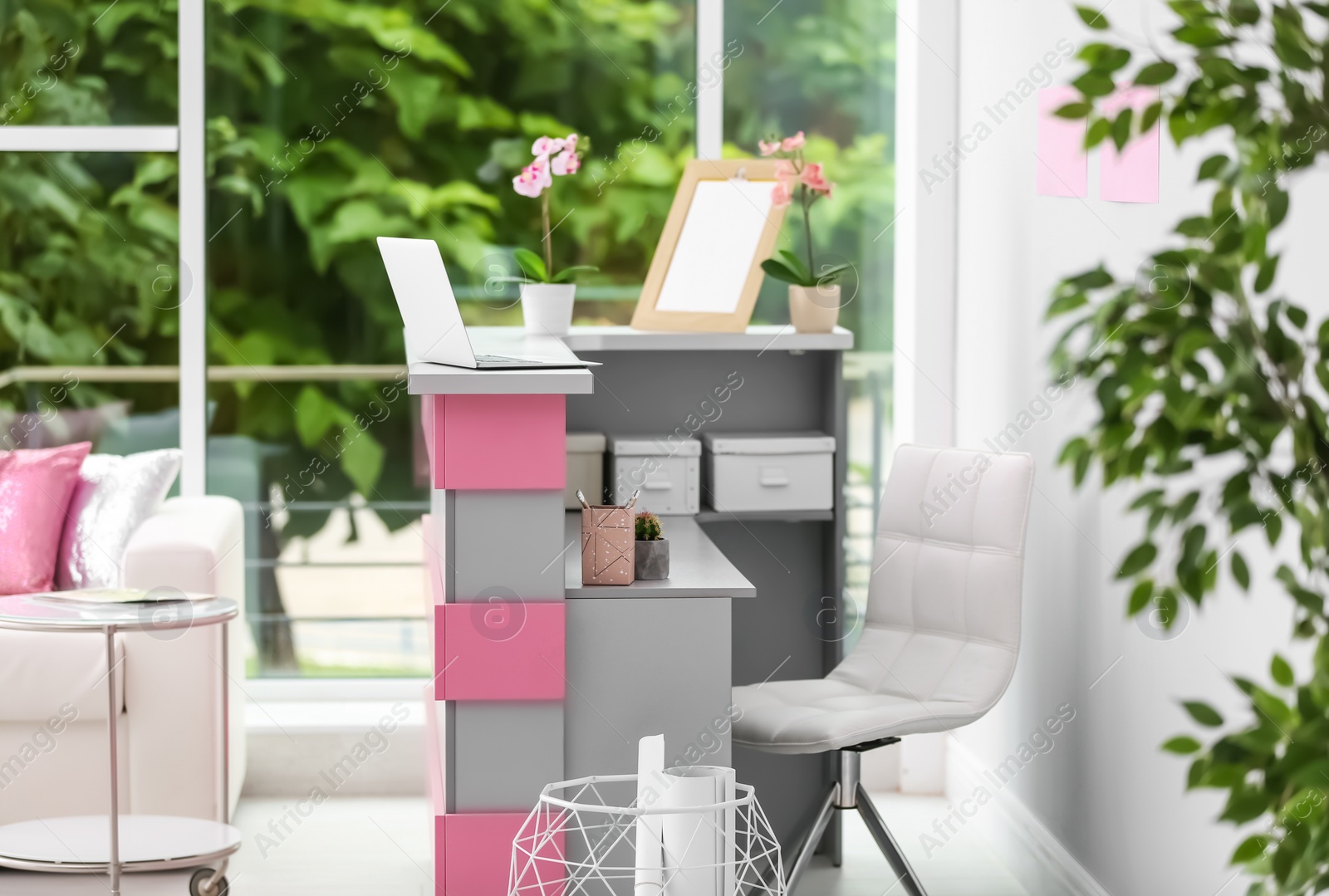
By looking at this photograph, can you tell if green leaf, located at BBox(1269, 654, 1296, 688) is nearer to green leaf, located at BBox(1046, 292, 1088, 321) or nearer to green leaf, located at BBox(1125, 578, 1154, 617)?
green leaf, located at BBox(1125, 578, 1154, 617)

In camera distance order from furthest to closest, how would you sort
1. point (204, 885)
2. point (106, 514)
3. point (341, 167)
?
point (341, 167)
point (106, 514)
point (204, 885)

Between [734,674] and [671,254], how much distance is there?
936 mm

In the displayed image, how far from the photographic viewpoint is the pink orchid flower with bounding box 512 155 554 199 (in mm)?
2930

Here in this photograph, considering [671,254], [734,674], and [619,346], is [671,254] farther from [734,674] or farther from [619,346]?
[734,674]

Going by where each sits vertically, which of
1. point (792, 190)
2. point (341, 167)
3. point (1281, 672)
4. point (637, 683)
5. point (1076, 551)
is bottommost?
point (637, 683)

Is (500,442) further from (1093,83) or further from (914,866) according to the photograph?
(914,866)

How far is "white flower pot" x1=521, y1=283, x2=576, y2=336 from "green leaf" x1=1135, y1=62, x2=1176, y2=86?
1.99m

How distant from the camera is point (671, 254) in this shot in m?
3.03

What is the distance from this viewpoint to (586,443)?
113 inches

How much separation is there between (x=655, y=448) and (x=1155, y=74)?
6.09 ft

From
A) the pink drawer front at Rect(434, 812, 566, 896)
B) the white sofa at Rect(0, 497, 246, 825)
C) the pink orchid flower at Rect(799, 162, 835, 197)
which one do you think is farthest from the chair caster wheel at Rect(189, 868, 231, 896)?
the pink orchid flower at Rect(799, 162, 835, 197)

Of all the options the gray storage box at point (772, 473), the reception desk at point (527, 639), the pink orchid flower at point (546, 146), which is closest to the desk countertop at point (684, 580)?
the reception desk at point (527, 639)

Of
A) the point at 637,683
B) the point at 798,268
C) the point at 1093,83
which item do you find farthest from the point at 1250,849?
the point at 798,268

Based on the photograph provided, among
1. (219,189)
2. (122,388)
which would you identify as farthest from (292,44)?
(122,388)
